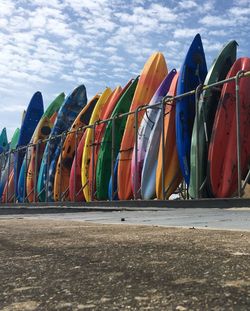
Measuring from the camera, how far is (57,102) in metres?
17.4

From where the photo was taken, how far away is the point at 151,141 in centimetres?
914

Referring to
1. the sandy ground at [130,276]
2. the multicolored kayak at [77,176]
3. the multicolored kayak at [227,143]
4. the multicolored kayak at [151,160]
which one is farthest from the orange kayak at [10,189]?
the sandy ground at [130,276]

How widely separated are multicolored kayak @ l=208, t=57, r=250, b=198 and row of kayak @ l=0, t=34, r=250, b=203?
2cm

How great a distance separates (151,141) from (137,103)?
1.66 m

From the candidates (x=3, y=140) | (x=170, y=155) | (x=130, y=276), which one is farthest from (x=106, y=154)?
(x=3, y=140)

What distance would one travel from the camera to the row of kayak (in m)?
7.25

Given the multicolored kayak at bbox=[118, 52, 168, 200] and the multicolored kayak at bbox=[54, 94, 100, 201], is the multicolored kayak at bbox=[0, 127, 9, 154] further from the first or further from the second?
the multicolored kayak at bbox=[118, 52, 168, 200]

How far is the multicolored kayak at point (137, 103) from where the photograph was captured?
32.3 ft

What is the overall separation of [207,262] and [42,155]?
45.4 ft

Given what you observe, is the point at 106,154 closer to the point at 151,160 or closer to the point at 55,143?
the point at 151,160

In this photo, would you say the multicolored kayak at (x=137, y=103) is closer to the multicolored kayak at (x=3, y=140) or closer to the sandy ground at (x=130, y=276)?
the sandy ground at (x=130, y=276)

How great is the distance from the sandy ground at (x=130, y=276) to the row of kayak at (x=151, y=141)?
5.19 meters

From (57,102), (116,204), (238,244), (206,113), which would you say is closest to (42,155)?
(57,102)

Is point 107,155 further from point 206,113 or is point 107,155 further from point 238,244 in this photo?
point 238,244
